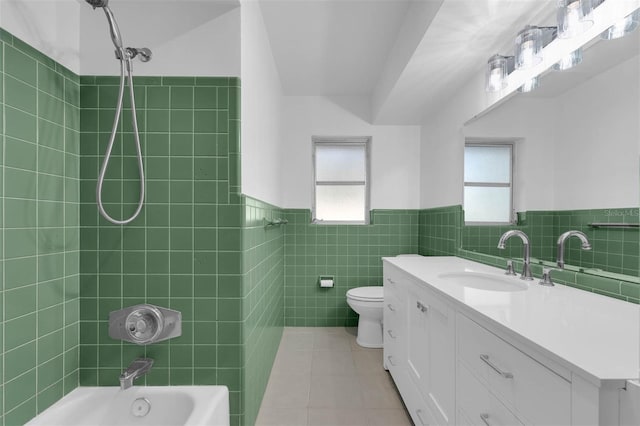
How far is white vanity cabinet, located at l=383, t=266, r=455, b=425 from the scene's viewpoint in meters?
1.15

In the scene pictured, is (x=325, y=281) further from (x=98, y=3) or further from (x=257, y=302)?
(x=98, y=3)

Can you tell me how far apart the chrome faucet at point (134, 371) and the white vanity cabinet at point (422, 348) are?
1276mm

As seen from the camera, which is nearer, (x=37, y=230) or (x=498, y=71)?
(x=37, y=230)

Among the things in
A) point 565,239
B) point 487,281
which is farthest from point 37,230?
point 565,239

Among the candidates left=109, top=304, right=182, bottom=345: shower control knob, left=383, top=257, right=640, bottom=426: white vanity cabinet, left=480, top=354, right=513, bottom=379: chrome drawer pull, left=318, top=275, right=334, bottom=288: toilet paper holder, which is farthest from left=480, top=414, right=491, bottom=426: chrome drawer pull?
left=318, top=275, right=334, bottom=288: toilet paper holder

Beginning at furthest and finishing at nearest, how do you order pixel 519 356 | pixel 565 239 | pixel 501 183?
pixel 501 183 → pixel 565 239 → pixel 519 356

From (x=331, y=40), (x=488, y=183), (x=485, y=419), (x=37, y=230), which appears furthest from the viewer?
(x=331, y=40)

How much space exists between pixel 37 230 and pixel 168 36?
99 centimetres

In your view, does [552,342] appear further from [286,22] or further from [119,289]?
[286,22]

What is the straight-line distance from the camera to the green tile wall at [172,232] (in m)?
1.33

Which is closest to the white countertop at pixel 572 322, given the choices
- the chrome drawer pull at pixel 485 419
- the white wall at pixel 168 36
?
the chrome drawer pull at pixel 485 419

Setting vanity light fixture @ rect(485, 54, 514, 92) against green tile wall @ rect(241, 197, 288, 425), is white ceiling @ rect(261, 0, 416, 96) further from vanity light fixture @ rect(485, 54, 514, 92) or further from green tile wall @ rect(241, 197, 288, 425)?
green tile wall @ rect(241, 197, 288, 425)

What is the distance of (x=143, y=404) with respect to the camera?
126 centimetres

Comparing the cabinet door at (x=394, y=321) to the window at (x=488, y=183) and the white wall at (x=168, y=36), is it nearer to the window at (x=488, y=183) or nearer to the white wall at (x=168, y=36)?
the window at (x=488, y=183)
